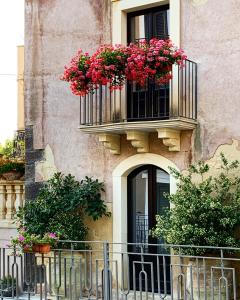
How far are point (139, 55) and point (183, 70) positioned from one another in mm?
901

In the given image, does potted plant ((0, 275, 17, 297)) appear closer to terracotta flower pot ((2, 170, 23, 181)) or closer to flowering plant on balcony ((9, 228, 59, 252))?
flowering plant on balcony ((9, 228, 59, 252))

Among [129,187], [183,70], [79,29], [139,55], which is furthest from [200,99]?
[79,29]

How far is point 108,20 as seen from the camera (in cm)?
1296

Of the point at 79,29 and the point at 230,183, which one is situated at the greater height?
the point at 79,29

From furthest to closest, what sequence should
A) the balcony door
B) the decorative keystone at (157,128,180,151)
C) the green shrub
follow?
the green shrub → the balcony door → the decorative keystone at (157,128,180,151)

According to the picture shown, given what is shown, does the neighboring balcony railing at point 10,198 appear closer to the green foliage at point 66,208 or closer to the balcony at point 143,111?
the green foliage at point 66,208

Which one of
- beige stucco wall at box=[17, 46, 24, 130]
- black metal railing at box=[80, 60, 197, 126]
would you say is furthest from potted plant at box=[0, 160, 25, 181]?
beige stucco wall at box=[17, 46, 24, 130]

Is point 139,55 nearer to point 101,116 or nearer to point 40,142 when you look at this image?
point 101,116

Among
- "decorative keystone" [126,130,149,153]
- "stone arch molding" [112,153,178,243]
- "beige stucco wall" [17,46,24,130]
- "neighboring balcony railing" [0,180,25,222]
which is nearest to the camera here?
"decorative keystone" [126,130,149,153]

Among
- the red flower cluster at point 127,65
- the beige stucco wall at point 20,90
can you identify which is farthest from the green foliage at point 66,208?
the beige stucco wall at point 20,90

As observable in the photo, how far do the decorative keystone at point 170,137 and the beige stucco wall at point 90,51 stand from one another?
0.41 ft

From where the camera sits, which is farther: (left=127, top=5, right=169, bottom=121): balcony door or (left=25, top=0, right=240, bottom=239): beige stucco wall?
(left=127, top=5, right=169, bottom=121): balcony door

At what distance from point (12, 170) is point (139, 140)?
3966 mm

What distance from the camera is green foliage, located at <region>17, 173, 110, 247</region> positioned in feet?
41.2
